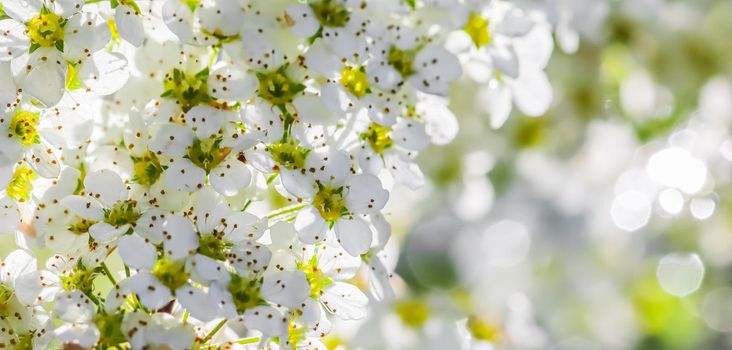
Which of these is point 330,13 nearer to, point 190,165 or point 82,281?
point 190,165

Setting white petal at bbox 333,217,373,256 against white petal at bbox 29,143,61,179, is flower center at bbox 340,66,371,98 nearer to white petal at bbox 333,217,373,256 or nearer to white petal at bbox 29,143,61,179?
white petal at bbox 333,217,373,256

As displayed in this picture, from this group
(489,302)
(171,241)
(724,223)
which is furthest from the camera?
(724,223)

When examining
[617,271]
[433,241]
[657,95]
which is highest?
[657,95]

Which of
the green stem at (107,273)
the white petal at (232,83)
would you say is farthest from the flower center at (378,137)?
the green stem at (107,273)

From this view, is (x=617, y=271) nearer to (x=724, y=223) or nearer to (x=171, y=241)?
(x=724, y=223)

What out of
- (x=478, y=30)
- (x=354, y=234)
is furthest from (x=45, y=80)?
(x=478, y=30)

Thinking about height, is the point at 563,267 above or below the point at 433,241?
above

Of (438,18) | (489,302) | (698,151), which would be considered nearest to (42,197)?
(438,18)
